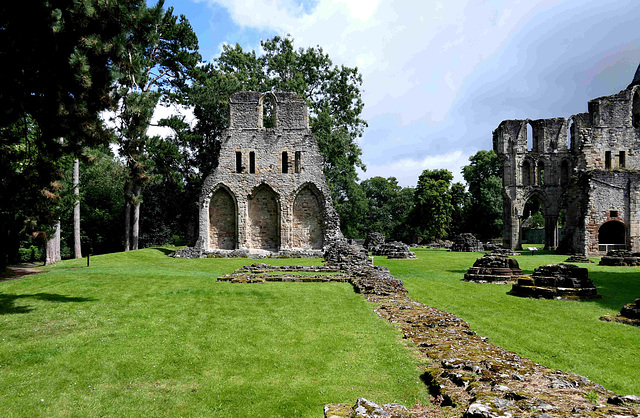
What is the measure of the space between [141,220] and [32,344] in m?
33.5

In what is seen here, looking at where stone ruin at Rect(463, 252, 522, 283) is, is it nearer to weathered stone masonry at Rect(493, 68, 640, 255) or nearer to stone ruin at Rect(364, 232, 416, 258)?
stone ruin at Rect(364, 232, 416, 258)

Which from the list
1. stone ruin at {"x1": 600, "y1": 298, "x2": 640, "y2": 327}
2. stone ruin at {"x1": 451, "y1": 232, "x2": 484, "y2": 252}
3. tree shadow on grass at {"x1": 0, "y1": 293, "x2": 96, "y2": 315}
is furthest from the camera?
stone ruin at {"x1": 451, "y1": 232, "x2": 484, "y2": 252}

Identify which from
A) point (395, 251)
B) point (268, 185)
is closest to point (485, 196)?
point (395, 251)

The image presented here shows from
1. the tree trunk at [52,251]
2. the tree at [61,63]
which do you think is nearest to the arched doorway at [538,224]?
the tree trunk at [52,251]

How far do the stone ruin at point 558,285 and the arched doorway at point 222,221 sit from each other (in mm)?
19057

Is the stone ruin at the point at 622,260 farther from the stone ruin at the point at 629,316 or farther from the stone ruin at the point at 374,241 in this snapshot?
the stone ruin at the point at 374,241

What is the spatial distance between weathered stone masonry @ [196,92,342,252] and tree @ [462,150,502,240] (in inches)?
1264

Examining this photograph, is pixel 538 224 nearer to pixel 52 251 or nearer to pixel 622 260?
pixel 622 260

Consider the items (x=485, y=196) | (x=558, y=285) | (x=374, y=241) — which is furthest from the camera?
(x=485, y=196)

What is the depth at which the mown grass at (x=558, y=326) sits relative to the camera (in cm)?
538

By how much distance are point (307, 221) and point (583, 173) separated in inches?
808

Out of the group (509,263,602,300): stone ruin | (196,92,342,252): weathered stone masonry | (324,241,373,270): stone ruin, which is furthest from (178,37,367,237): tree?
(509,263,602,300): stone ruin

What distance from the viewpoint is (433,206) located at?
161ft

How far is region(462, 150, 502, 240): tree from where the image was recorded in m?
50.1
